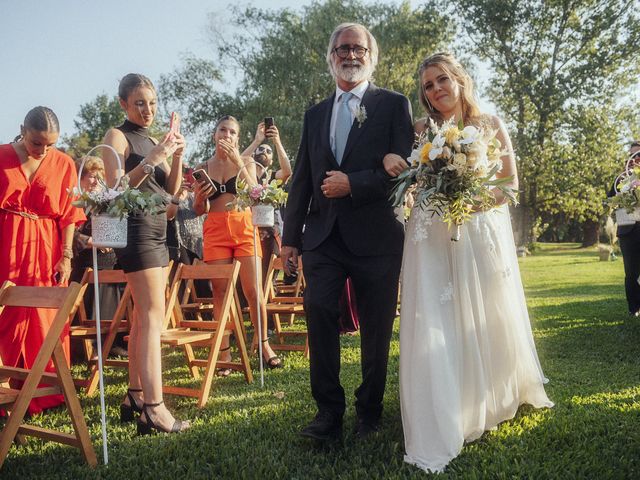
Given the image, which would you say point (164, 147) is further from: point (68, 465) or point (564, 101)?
point (564, 101)

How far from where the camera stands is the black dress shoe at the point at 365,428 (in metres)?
3.88

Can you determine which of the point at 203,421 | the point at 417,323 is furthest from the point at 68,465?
the point at 417,323

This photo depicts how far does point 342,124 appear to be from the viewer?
13.3 ft

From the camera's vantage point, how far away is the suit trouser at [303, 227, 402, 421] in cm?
383

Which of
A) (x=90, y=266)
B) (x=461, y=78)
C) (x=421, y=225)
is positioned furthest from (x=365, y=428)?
(x=90, y=266)

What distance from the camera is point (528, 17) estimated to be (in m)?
31.0

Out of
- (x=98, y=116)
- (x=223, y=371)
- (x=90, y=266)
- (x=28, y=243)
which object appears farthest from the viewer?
(x=98, y=116)

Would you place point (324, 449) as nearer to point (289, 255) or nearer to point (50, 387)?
point (289, 255)

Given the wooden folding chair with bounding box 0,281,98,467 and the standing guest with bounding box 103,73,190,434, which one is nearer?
the wooden folding chair with bounding box 0,281,98,467

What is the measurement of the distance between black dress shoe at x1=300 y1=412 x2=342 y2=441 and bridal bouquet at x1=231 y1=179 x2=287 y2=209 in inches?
102

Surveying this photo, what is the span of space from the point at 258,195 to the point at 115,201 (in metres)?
2.30

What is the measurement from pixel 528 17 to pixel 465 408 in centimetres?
3167

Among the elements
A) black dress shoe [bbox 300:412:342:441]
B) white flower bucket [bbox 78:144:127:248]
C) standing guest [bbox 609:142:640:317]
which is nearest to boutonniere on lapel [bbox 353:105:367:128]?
white flower bucket [bbox 78:144:127:248]

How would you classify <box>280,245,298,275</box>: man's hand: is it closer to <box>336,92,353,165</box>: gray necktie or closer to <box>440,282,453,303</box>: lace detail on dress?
<box>336,92,353,165</box>: gray necktie
